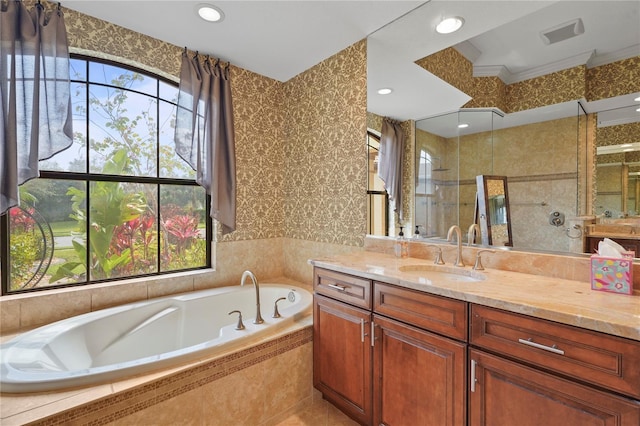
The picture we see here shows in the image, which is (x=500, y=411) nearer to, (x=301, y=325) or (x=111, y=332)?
(x=301, y=325)

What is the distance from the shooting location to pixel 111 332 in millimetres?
1895

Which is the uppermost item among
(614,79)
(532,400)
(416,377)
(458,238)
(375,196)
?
(614,79)

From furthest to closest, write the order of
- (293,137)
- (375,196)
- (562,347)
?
1. (293,137)
2. (375,196)
3. (562,347)

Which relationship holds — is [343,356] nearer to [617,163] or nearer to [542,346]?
[542,346]

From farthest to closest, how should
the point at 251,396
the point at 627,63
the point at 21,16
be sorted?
the point at 21,16 → the point at 251,396 → the point at 627,63

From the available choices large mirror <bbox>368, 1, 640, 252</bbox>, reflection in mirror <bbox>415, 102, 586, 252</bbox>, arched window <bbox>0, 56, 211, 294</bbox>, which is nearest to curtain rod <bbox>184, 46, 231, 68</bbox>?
arched window <bbox>0, 56, 211, 294</bbox>

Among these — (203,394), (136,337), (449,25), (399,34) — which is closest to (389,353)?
(203,394)

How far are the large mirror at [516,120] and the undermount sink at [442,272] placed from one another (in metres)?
0.25

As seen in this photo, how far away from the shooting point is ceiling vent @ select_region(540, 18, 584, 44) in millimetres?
1364

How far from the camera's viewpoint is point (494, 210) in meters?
1.62

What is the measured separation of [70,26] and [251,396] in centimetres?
261

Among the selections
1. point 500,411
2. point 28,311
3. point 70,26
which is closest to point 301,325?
point 500,411

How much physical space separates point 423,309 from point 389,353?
33 cm

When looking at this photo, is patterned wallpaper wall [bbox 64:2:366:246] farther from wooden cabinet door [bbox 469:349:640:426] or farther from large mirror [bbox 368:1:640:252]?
wooden cabinet door [bbox 469:349:640:426]
